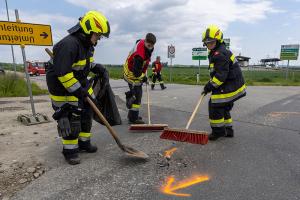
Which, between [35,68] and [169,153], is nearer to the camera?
[169,153]

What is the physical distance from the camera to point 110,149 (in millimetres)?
4410

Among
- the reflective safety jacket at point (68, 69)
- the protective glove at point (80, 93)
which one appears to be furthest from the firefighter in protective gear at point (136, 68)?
the protective glove at point (80, 93)

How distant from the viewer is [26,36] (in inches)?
232

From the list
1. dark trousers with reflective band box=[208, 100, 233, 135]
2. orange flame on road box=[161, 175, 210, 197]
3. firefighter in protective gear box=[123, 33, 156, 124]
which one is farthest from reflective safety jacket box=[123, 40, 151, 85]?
orange flame on road box=[161, 175, 210, 197]

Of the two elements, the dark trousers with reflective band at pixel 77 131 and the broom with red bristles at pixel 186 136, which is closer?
the dark trousers with reflective band at pixel 77 131

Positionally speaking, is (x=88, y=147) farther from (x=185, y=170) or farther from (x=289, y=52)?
(x=289, y=52)

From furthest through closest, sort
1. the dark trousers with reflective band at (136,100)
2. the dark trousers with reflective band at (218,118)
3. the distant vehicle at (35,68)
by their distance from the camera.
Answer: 1. the distant vehicle at (35,68)
2. the dark trousers with reflective band at (136,100)
3. the dark trousers with reflective band at (218,118)

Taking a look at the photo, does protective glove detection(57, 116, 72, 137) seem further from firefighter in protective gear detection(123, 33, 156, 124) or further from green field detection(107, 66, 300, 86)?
green field detection(107, 66, 300, 86)

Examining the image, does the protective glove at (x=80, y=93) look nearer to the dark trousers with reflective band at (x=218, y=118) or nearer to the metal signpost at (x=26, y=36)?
the dark trousers with reflective band at (x=218, y=118)

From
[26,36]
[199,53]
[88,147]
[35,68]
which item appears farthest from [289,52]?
[35,68]

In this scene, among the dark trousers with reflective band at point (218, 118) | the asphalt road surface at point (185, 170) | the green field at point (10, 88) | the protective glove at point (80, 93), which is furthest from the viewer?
the green field at point (10, 88)

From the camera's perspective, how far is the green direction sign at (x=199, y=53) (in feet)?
62.1

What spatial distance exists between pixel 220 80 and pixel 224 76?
0.09 m

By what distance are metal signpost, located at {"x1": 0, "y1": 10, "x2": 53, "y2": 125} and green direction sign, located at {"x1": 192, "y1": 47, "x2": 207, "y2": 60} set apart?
46.4 feet
